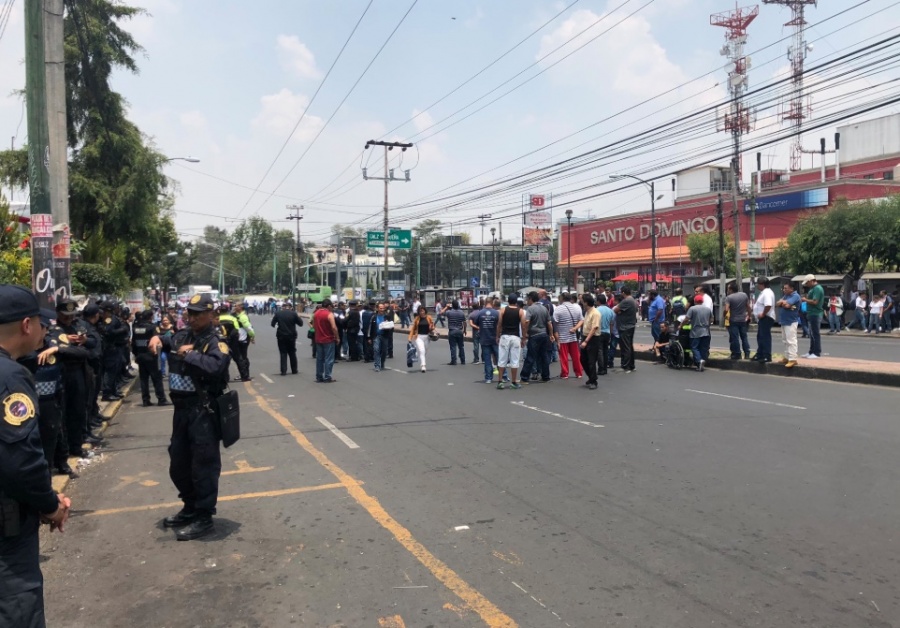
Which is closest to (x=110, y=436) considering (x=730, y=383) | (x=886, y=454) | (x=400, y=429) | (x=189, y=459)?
(x=400, y=429)

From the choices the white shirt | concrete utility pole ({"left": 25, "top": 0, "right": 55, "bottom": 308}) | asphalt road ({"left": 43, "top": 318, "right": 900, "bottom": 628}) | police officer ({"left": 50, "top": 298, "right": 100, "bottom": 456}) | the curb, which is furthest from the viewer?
the white shirt

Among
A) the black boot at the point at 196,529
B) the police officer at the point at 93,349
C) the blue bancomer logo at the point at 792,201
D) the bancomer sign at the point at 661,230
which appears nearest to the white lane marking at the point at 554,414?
the black boot at the point at 196,529

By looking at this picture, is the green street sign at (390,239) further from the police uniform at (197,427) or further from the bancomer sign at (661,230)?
the police uniform at (197,427)

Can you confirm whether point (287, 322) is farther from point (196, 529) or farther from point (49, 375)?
point (196, 529)

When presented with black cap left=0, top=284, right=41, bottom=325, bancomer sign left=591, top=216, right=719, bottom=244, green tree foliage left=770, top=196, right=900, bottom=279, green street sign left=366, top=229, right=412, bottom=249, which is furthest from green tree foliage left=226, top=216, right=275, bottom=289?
black cap left=0, top=284, right=41, bottom=325

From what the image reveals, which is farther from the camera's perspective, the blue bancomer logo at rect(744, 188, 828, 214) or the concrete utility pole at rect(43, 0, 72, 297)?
the blue bancomer logo at rect(744, 188, 828, 214)

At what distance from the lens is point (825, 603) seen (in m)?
4.02

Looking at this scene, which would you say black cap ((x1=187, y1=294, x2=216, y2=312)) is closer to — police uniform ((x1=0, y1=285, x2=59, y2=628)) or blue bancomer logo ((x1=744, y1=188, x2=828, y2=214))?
police uniform ((x1=0, y1=285, x2=59, y2=628))

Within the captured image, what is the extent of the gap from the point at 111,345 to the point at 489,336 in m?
7.08

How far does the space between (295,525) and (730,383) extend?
398 inches

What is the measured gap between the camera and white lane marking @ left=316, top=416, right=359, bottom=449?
8.47 m

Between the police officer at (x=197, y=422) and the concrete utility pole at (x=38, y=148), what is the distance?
200 inches

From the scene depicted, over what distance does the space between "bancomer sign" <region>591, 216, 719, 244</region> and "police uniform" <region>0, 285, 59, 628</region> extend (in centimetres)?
5420

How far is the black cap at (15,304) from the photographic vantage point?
2.71 m
